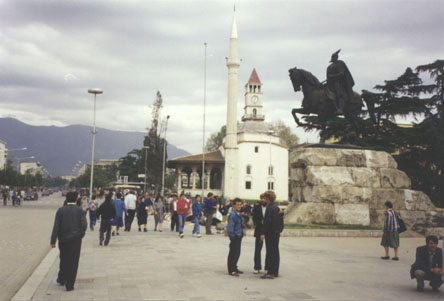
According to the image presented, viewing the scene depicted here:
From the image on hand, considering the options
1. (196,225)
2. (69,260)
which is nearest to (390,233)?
(196,225)

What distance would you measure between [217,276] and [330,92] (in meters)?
10.1

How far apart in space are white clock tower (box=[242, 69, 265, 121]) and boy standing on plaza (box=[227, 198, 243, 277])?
242ft

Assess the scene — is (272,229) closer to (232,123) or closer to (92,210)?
(92,210)

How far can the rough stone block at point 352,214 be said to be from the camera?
46.3 feet

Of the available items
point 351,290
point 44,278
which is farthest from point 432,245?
point 44,278

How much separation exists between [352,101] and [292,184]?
3752 millimetres

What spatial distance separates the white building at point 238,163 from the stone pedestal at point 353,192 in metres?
43.2

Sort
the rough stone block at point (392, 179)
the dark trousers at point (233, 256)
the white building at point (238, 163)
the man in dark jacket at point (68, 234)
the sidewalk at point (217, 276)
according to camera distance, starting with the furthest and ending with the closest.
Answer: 1. the white building at point (238, 163)
2. the rough stone block at point (392, 179)
3. the dark trousers at point (233, 256)
4. the man in dark jacket at point (68, 234)
5. the sidewalk at point (217, 276)

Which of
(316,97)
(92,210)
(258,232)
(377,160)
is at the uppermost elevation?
(316,97)

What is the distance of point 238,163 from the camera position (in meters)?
67.1

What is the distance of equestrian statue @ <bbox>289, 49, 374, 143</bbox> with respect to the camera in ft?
49.5

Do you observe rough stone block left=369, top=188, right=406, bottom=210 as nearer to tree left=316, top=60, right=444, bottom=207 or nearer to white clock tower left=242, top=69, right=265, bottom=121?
tree left=316, top=60, right=444, bottom=207

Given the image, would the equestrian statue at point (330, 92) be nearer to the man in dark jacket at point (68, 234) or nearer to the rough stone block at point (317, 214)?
the rough stone block at point (317, 214)

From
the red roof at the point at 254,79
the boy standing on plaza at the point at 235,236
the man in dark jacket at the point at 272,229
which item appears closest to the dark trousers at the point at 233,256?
the boy standing on plaza at the point at 235,236
